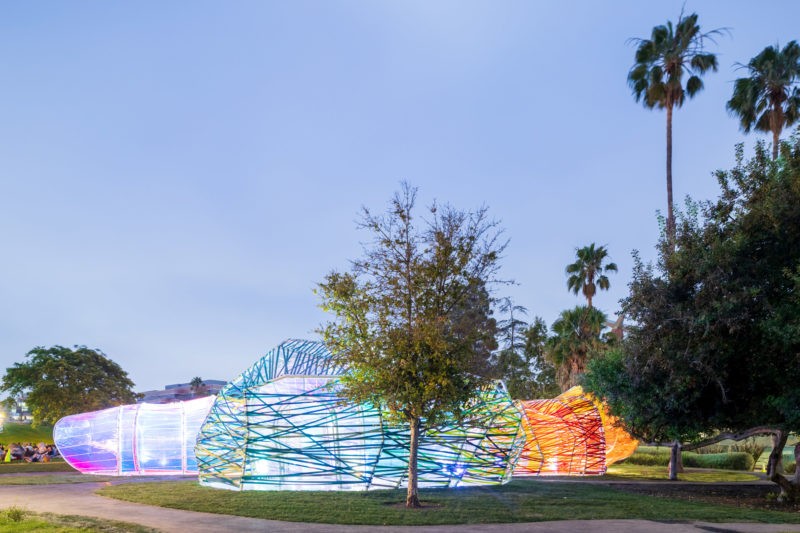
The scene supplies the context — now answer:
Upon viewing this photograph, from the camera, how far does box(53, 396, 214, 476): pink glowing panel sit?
1067 inches

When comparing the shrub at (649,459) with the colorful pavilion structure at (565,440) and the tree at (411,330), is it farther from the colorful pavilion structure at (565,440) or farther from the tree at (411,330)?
the tree at (411,330)

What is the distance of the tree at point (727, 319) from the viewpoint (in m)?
16.5

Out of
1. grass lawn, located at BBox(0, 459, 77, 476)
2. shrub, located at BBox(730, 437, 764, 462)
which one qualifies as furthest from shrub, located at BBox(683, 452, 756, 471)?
grass lawn, located at BBox(0, 459, 77, 476)

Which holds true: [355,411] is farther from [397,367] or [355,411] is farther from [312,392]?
[397,367]

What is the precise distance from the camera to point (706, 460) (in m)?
35.4

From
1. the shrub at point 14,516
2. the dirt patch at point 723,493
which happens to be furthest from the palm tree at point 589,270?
the shrub at point 14,516

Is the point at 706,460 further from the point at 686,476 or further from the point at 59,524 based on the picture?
the point at 59,524

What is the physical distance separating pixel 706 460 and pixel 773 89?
19.3m

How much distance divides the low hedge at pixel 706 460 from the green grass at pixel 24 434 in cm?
5056

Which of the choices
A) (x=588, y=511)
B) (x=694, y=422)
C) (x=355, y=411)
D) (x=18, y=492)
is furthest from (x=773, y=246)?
(x=18, y=492)

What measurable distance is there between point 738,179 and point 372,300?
1071cm

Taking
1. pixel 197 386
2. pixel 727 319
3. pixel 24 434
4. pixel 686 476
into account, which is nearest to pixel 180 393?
pixel 197 386

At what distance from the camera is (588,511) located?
1510cm

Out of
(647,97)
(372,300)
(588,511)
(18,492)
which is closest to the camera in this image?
(588,511)
